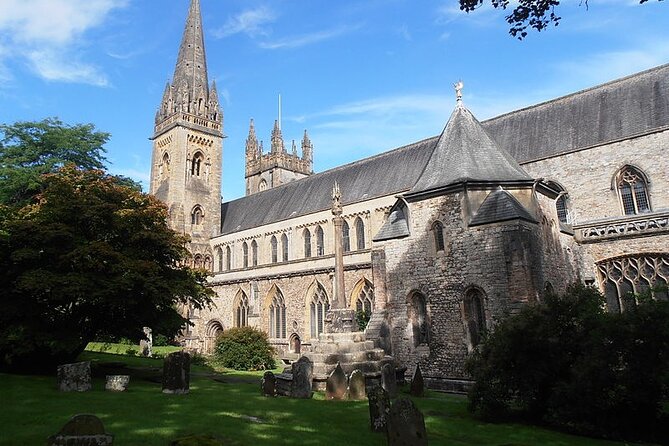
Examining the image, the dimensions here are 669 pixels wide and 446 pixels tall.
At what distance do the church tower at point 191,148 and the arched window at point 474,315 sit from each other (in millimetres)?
29023

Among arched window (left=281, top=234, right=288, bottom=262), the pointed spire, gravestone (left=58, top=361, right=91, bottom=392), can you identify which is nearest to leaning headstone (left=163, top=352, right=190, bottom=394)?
gravestone (left=58, top=361, right=91, bottom=392)

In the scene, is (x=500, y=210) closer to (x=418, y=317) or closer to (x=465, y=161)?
(x=465, y=161)

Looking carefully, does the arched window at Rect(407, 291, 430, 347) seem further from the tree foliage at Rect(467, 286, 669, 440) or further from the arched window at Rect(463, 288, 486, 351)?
the tree foliage at Rect(467, 286, 669, 440)

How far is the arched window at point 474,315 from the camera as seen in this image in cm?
1622

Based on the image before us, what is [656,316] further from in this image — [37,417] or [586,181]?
[586,181]

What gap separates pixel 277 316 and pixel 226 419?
23.8 metres

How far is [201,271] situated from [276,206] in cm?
2111

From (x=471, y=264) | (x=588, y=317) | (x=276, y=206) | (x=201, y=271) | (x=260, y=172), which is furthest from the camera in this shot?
(x=260, y=172)

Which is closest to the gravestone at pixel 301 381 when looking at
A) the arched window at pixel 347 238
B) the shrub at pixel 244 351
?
the shrub at pixel 244 351

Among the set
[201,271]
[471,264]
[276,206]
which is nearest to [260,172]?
[276,206]

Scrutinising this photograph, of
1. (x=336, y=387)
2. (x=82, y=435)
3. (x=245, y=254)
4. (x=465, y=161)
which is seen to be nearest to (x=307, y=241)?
(x=245, y=254)

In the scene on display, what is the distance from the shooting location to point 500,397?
11117mm

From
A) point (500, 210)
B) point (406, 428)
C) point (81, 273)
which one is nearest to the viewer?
point (406, 428)

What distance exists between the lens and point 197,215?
42.5 meters
